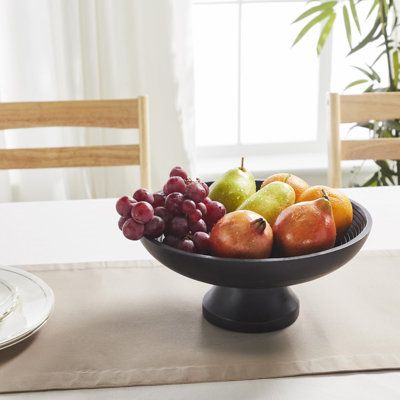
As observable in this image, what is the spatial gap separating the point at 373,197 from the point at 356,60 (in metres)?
1.38

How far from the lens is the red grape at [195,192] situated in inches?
33.1

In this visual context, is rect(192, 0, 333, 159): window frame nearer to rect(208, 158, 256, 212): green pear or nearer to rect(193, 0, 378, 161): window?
rect(193, 0, 378, 161): window

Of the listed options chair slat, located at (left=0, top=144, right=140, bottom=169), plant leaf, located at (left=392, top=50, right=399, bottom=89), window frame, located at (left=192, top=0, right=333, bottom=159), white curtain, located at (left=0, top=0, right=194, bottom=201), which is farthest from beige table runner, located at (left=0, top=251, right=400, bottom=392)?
window frame, located at (left=192, top=0, right=333, bottom=159)

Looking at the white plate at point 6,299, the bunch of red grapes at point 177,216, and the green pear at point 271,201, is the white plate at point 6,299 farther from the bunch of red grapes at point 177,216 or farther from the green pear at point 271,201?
the green pear at point 271,201

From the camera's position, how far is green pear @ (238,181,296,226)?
875mm

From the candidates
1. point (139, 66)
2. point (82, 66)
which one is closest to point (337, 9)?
point (139, 66)

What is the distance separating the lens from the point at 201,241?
32.0 inches

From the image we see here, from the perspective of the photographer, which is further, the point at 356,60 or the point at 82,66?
the point at 356,60

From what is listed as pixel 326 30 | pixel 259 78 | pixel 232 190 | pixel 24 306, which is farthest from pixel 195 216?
pixel 259 78

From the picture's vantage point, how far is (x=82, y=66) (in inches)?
87.5

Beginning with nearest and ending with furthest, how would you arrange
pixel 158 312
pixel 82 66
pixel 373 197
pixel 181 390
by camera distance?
pixel 181 390 < pixel 158 312 < pixel 373 197 < pixel 82 66

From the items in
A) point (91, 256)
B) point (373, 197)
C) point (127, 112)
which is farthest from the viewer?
point (127, 112)

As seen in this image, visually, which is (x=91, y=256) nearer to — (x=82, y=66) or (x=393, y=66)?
(x=82, y=66)

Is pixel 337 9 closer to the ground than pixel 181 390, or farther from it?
farther from it
